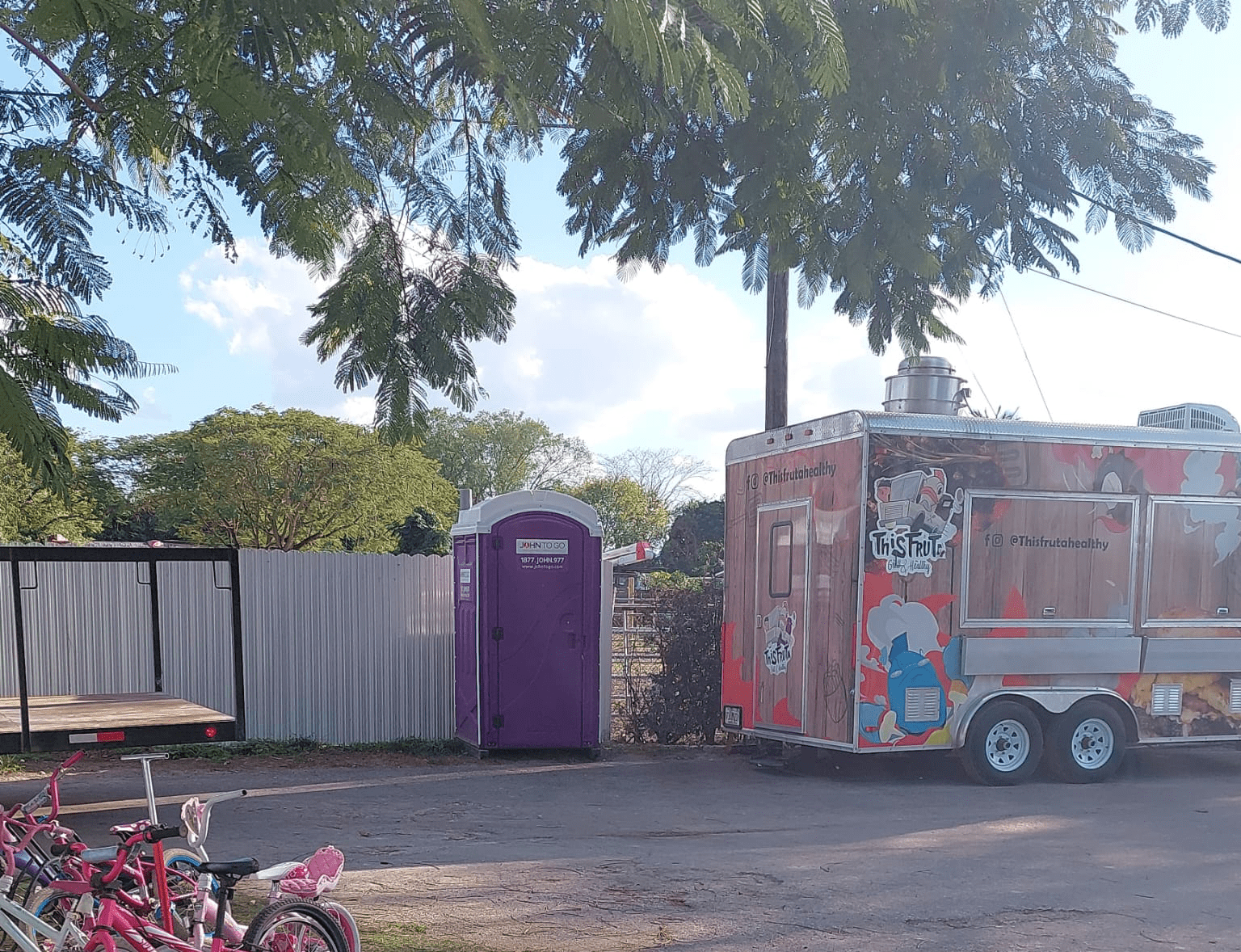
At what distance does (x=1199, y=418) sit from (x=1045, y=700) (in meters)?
3.18

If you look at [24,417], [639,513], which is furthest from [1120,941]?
[639,513]

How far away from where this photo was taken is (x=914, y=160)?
7523 mm

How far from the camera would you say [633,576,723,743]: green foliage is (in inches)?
548

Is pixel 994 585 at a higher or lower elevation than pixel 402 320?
lower

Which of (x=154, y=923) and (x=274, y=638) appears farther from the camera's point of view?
(x=274, y=638)

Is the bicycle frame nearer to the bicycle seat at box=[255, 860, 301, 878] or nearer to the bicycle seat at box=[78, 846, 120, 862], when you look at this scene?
the bicycle seat at box=[78, 846, 120, 862]

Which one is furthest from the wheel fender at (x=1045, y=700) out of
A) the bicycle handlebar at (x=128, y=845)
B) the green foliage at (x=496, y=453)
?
the green foliage at (x=496, y=453)

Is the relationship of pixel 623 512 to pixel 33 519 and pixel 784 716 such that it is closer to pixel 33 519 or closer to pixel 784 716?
pixel 33 519

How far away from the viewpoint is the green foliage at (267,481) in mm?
34906

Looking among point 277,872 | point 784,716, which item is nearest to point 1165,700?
point 784,716

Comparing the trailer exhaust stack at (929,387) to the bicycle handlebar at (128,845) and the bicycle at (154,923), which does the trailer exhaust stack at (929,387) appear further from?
the bicycle handlebar at (128,845)

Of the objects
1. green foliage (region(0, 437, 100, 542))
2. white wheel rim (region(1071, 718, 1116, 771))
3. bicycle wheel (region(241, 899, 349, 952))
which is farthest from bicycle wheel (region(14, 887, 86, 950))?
green foliage (region(0, 437, 100, 542))

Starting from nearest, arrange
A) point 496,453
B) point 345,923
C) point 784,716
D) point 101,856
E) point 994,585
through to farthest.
Answer: 1. point 101,856
2. point 345,923
3. point 994,585
4. point 784,716
5. point 496,453

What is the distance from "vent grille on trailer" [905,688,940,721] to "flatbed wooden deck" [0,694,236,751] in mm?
5681
